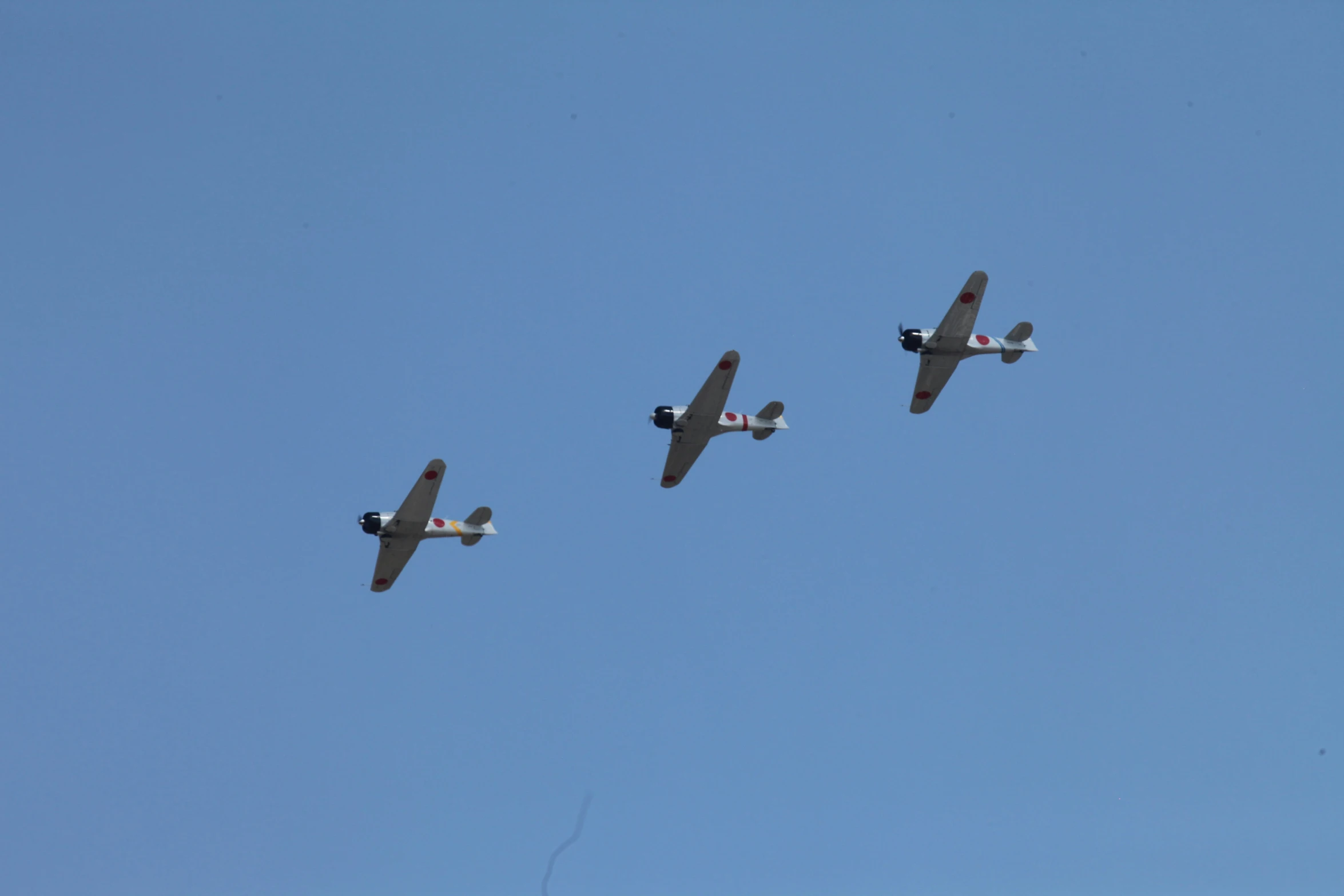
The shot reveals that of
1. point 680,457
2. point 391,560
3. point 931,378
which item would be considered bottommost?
point 391,560

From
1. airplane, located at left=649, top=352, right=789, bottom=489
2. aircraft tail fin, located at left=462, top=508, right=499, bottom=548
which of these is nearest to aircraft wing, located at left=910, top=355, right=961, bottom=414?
airplane, located at left=649, top=352, right=789, bottom=489

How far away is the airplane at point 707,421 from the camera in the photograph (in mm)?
91562

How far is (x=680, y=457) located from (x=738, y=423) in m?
3.48

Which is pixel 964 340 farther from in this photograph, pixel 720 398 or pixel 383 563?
pixel 383 563

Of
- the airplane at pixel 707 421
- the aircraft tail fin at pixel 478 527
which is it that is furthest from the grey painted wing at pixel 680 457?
the aircraft tail fin at pixel 478 527

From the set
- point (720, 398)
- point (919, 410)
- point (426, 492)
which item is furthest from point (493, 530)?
Answer: point (919, 410)

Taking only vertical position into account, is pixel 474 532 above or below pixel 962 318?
below

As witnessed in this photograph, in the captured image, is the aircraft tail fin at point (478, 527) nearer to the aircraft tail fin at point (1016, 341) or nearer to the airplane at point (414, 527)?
the airplane at point (414, 527)

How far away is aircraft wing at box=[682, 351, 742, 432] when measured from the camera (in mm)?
91188

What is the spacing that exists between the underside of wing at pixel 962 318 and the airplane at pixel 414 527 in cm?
2459

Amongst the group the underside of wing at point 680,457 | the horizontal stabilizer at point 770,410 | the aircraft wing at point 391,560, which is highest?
the horizontal stabilizer at point 770,410

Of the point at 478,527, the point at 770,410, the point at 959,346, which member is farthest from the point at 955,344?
the point at 478,527

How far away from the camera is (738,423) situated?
95.2 metres

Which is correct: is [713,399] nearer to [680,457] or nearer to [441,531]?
[680,457]
